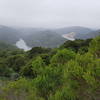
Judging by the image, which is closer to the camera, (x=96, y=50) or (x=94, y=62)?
(x=94, y=62)

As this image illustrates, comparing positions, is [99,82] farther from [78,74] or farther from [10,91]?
[10,91]

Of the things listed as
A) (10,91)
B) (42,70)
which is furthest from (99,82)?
(10,91)

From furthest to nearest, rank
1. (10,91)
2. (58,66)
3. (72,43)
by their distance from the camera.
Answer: (72,43) < (10,91) < (58,66)

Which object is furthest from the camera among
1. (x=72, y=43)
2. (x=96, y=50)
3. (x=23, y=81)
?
(x=72, y=43)

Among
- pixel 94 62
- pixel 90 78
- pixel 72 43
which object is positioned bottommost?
pixel 72 43

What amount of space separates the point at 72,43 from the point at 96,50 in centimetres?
1889

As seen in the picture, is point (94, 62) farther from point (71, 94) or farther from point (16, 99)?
point (16, 99)

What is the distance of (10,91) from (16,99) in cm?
33

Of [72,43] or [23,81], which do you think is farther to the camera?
[72,43]

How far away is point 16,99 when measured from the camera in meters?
6.01

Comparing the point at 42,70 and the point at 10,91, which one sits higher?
the point at 42,70

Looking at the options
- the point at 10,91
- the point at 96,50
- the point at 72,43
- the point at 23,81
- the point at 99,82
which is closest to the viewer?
the point at 99,82

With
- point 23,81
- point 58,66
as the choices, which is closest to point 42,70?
point 58,66

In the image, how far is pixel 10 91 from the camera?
19.3 ft
